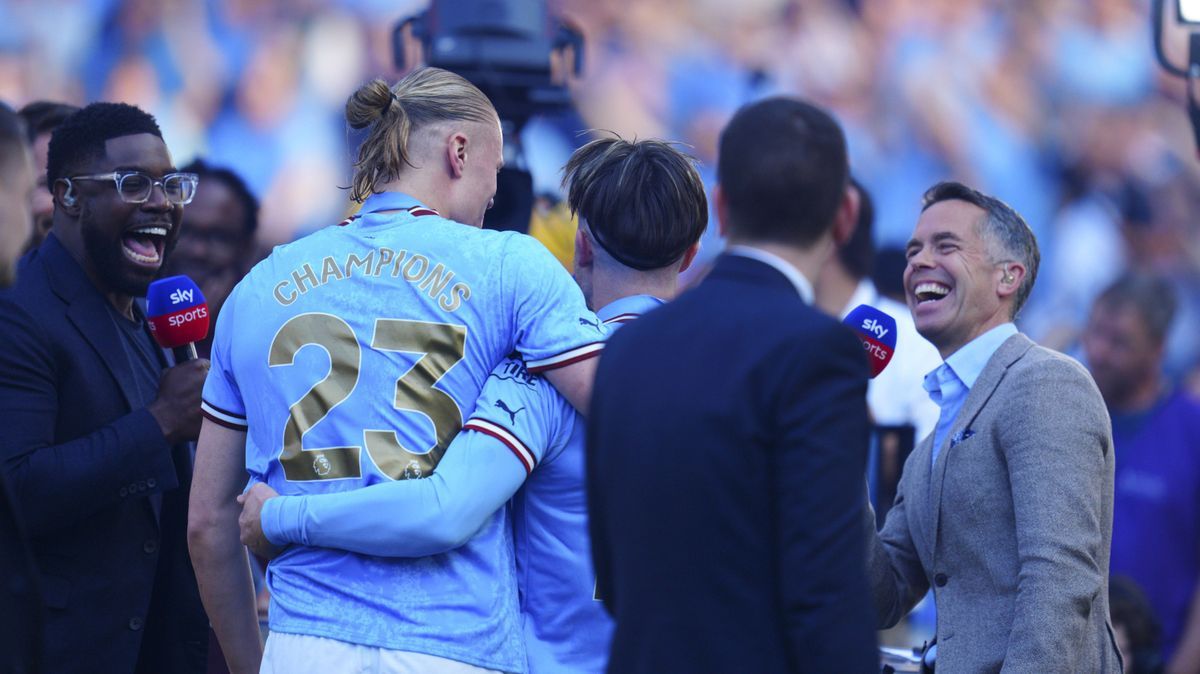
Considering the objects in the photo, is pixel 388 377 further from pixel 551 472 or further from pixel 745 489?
pixel 745 489

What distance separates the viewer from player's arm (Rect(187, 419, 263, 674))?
8.82 feet

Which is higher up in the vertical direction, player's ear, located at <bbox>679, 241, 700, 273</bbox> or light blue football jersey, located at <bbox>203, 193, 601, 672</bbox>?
player's ear, located at <bbox>679, 241, 700, 273</bbox>

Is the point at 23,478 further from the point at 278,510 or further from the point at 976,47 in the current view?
the point at 976,47

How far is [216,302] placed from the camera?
5.16m

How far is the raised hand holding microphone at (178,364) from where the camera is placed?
3100 millimetres

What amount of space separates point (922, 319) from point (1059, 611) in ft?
2.67

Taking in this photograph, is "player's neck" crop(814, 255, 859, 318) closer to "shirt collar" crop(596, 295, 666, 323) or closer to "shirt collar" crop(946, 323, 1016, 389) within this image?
"shirt collar" crop(946, 323, 1016, 389)

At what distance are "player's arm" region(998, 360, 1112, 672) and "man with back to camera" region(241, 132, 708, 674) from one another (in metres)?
0.76

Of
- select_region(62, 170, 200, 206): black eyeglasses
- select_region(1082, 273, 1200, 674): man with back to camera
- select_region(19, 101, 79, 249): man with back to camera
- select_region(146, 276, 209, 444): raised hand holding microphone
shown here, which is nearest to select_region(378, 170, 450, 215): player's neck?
select_region(146, 276, 209, 444): raised hand holding microphone

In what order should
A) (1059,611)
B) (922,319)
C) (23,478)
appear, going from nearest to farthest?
(1059,611)
(23,478)
(922,319)

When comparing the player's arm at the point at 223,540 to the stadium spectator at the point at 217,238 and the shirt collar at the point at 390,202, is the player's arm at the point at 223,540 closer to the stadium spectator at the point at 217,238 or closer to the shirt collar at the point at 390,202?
the shirt collar at the point at 390,202

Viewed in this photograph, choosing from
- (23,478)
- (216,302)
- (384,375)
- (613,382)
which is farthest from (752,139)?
(216,302)

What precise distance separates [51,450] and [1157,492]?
153 inches

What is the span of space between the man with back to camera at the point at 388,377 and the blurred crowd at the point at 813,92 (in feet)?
12.1
